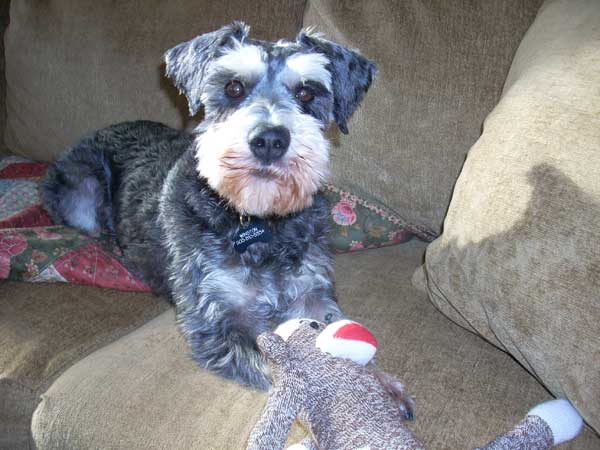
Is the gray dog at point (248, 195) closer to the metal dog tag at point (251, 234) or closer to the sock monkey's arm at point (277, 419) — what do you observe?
the metal dog tag at point (251, 234)

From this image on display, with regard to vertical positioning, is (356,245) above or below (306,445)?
below

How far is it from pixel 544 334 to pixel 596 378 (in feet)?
0.60

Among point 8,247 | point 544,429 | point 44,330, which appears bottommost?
point 44,330

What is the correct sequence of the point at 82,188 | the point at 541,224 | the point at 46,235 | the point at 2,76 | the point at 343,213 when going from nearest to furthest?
1. the point at 541,224
2. the point at 46,235
3. the point at 343,213
4. the point at 82,188
5. the point at 2,76

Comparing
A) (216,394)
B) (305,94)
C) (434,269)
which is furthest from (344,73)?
(216,394)

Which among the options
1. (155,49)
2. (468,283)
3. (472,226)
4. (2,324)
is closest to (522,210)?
(472,226)

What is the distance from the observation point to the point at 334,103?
236 cm

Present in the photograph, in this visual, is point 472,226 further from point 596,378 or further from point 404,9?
point 404,9

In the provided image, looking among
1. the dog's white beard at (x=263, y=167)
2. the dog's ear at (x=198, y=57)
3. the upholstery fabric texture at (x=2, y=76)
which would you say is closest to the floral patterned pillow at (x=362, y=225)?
the dog's white beard at (x=263, y=167)

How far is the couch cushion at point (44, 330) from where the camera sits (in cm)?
202

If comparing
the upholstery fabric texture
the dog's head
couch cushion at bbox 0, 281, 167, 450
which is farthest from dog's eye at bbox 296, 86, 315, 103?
the upholstery fabric texture

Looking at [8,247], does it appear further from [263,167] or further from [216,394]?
[263,167]

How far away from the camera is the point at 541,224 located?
1.67 meters

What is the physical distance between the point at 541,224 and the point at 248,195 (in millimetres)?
1002
